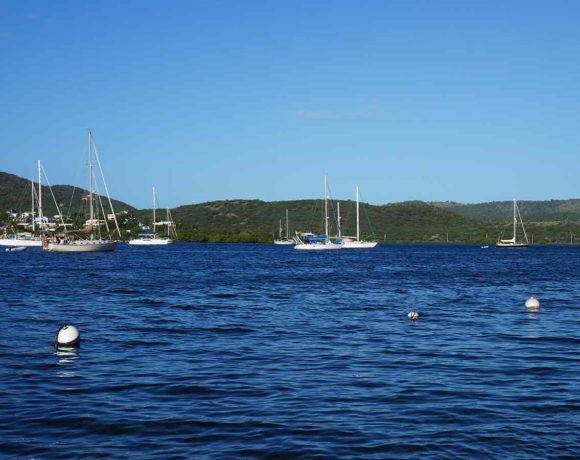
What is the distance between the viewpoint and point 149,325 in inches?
1196

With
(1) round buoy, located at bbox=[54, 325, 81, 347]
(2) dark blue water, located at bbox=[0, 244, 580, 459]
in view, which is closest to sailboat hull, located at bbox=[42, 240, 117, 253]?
(2) dark blue water, located at bbox=[0, 244, 580, 459]

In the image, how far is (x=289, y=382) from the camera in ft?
60.9

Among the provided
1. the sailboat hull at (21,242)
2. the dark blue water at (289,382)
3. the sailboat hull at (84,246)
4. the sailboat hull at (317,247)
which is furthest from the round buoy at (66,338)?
the sailboat hull at (21,242)

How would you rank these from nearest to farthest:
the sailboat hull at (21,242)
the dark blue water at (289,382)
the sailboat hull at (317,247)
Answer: the dark blue water at (289,382) → the sailboat hull at (317,247) → the sailboat hull at (21,242)

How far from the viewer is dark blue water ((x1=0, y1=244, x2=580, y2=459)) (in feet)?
43.6

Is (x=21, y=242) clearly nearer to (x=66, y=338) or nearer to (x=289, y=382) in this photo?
(x=66, y=338)

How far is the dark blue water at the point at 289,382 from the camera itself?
13.3 m

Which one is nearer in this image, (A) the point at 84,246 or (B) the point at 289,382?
(B) the point at 289,382

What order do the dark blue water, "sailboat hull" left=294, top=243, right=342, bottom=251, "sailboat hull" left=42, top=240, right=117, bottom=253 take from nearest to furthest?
the dark blue water → "sailboat hull" left=42, top=240, right=117, bottom=253 → "sailboat hull" left=294, top=243, right=342, bottom=251

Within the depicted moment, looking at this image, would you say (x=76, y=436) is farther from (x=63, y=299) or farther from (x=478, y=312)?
(x=63, y=299)

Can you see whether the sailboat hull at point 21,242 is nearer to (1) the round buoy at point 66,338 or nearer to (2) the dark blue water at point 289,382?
(2) the dark blue water at point 289,382

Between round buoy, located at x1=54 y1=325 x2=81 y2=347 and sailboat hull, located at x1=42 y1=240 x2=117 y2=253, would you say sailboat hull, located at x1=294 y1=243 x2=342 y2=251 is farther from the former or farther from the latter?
round buoy, located at x1=54 y1=325 x2=81 y2=347

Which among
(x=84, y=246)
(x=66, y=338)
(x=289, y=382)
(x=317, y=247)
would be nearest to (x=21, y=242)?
(x=84, y=246)

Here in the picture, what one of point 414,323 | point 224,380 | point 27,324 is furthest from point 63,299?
point 224,380
